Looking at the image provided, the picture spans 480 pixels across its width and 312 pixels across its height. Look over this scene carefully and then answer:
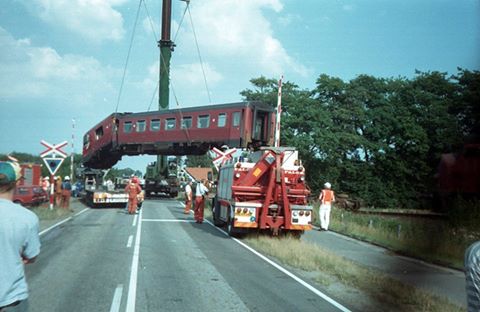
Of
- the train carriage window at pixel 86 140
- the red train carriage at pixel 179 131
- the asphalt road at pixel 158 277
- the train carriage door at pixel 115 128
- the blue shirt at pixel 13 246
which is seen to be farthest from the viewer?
the train carriage window at pixel 86 140

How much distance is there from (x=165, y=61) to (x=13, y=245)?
35.5 metres

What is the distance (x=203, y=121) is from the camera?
26484 mm

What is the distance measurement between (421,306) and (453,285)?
8.08ft

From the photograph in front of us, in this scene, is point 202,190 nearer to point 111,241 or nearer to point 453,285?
point 111,241

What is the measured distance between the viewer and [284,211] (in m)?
14.7

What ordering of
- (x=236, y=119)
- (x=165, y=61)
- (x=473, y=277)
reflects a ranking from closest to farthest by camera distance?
1. (x=473, y=277)
2. (x=236, y=119)
3. (x=165, y=61)

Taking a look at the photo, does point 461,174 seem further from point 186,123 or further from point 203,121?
point 186,123

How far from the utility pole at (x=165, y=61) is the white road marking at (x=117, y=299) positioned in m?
28.8

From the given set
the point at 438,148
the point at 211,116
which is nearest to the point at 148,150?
the point at 211,116

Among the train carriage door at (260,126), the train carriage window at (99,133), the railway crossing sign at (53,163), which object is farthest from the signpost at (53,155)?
the train carriage window at (99,133)

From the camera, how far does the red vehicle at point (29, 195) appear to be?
70.1 feet

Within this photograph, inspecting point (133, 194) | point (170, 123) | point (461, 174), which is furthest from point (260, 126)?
point (461, 174)

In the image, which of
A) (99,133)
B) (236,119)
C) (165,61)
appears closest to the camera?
(236,119)

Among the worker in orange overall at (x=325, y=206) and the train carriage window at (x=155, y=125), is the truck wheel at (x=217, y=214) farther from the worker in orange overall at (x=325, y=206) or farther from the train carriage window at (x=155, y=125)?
the train carriage window at (x=155, y=125)
